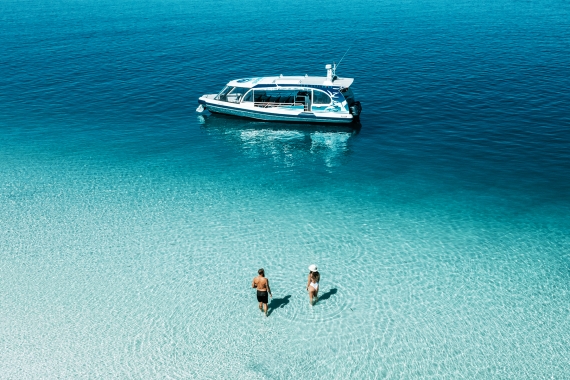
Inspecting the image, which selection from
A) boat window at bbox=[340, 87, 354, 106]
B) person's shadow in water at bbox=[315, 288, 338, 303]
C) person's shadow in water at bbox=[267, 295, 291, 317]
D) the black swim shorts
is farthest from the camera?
boat window at bbox=[340, 87, 354, 106]

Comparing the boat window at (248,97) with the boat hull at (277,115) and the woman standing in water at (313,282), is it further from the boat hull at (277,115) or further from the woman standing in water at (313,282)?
the woman standing in water at (313,282)

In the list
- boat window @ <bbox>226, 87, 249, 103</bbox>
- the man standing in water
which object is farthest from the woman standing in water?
boat window @ <bbox>226, 87, 249, 103</bbox>

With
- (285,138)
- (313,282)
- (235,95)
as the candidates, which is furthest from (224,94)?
(313,282)

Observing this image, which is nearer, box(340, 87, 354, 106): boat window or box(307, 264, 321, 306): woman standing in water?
box(307, 264, 321, 306): woman standing in water

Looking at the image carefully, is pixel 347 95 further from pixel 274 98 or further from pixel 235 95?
pixel 235 95

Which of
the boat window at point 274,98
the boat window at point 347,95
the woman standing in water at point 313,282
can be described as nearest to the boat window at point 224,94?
the boat window at point 274,98

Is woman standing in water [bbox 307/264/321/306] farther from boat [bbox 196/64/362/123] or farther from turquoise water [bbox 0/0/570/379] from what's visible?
boat [bbox 196/64/362/123]
